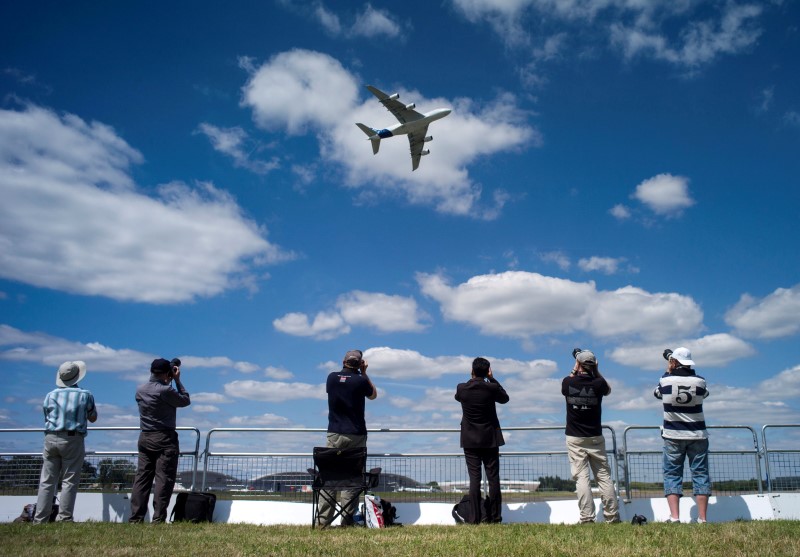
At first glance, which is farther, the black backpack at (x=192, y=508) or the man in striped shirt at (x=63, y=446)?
the black backpack at (x=192, y=508)

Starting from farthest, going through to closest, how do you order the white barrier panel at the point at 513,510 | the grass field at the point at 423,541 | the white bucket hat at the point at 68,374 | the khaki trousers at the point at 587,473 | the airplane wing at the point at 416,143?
1. the airplane wing at the point at 416,143
2. the white barrier panel at the point at 513,510
3. the white bucket hat at the point at 68,374
4. the khaki trousers at the point at 587,473
5. the grass field at the point at 423,541

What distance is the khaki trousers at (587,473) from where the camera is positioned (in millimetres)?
8523

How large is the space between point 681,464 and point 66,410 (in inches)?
325

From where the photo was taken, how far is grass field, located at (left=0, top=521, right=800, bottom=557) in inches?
211

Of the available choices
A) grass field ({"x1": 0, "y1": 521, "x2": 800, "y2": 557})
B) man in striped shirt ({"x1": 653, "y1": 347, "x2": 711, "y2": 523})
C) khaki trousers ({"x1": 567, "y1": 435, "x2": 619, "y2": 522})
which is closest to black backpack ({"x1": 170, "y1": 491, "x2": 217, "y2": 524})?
grass field ({"x1": 0, "y1": 521, "x2": 800, "y2": 557})

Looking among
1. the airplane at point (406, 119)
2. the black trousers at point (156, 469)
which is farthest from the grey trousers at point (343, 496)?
the airplane at point (406, 119)

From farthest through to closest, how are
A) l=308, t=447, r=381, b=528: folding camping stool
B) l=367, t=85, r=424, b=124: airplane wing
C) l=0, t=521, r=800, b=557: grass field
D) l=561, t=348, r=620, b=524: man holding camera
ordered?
l=367, t=85, r=424, b=124: airplane wing
l=561, t=348, r=620, b=524: man holding camera
l=308, t=447, r=381, b=528: folding camping stool
l=0, t=521, r=800, b=557: grass field

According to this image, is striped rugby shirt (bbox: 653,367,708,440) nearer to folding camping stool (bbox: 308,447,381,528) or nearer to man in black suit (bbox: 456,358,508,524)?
man in black suit (bbox: 456,358,508,524)

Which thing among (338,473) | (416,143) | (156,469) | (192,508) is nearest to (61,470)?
(156,469)

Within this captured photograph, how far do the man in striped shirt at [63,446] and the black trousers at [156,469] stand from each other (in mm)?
793

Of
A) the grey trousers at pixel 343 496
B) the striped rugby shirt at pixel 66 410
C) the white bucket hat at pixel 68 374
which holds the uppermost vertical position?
the white bucket hat at pixel 68 374

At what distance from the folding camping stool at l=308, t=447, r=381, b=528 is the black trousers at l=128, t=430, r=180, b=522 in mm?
2252

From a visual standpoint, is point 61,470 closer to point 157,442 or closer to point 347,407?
point 157,442

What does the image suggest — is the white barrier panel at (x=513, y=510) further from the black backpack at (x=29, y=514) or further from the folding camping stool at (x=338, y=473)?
the folding camping stool at (x=338, y=473)
